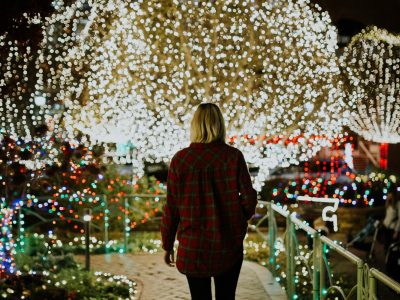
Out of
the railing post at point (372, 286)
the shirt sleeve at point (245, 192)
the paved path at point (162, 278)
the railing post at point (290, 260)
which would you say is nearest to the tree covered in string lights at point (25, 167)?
the paved path at point (162, 278)

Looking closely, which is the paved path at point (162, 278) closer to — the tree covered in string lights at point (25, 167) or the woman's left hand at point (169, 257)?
the tree covered in string lights at point (25, 167)

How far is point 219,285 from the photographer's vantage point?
420 centimetres

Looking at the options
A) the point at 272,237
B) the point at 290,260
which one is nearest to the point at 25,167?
the point at 290,260

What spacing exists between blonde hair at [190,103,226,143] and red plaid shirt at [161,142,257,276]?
50 mm

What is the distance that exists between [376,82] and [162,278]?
45.9 ft

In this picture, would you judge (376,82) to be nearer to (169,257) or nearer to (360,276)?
(360,276)

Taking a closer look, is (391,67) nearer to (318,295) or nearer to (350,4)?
(350,4)

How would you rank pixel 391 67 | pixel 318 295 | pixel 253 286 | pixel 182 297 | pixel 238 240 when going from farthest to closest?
pixel 391 67, pixel 253 286, pixel 182 297, pixel 318 295, pixel 238 240

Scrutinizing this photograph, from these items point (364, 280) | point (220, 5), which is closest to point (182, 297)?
point (364, 280)

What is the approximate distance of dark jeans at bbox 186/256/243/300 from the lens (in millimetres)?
4168

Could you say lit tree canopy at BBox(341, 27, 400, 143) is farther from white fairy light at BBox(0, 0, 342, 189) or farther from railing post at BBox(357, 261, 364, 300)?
railing post at BBox(357, 261, 364, 300)

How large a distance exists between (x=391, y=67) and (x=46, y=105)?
1291cm

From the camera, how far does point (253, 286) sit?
8.16 meters

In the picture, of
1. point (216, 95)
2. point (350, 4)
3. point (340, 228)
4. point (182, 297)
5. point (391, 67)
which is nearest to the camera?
point (182, 297)
